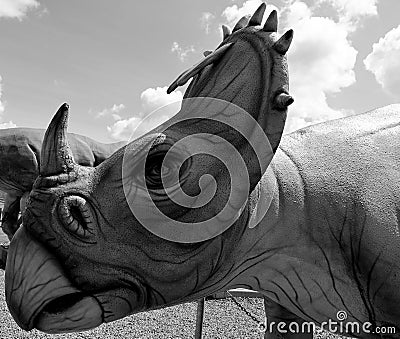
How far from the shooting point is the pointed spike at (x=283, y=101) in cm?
109

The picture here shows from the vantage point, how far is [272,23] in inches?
45.9

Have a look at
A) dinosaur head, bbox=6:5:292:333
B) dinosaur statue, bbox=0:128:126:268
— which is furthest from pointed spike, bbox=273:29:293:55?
dinosaur statue, bbox=0:128:126:268

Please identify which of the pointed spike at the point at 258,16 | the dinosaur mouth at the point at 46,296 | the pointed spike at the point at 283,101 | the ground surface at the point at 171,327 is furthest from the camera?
the ground surface at the point at 171,327

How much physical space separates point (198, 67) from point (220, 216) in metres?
0.39

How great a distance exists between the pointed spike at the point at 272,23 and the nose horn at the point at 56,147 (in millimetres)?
545

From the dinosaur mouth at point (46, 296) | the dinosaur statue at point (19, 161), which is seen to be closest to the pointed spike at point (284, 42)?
the dinosaur mouth at point (46, 296)

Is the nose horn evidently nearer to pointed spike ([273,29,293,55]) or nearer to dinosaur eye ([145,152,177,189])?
dinosaur eye ([145,152,177,189])

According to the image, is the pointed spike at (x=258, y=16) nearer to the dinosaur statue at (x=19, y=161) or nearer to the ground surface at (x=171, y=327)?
the dinosaur statue at (x=19, y=161)

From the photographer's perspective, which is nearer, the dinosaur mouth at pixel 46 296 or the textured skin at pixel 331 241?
the dinosaur mouth at pixel 46 296

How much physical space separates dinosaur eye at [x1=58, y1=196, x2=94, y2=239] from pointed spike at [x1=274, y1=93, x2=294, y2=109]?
51 cm

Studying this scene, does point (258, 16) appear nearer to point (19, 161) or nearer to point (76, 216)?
point (76, 216)

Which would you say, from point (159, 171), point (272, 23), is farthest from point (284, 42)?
point (159, 171)

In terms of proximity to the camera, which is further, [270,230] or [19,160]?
[19,160]

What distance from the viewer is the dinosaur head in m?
0.99
